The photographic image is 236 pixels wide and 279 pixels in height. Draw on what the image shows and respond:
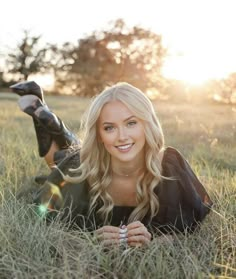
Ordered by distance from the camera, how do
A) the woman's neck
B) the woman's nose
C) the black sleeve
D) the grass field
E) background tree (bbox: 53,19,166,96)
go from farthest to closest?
background tree (bbox: 53,19,166,96) → the woman's neck → the black sleeve → the woman's nose → the grass field

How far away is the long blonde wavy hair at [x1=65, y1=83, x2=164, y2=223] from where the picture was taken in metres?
2.73

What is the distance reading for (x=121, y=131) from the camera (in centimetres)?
269

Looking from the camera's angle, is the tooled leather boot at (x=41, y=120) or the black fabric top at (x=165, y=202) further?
the tooled leather boot at (x=41, y=120)

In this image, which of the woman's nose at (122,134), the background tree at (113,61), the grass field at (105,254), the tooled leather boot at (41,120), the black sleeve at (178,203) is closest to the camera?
the grass field at (105,254)

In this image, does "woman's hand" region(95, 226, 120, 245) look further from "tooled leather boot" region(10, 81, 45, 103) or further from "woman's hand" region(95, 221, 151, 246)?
"tooled leather boot" region(10, 81, 45, 103)

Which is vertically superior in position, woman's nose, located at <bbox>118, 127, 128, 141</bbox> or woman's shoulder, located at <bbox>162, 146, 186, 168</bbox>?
woman's nose, located at <bbox>118, 127, 128, 141</bbox>

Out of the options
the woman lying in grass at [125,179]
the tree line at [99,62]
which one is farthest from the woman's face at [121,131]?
the tree line at [99,62]

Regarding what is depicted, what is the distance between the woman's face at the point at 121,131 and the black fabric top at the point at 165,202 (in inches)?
10.9

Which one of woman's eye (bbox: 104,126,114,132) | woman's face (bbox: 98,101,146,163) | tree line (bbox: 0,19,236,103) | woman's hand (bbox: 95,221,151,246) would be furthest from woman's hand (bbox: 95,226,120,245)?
tree line (bbox: 0,19,236,103)

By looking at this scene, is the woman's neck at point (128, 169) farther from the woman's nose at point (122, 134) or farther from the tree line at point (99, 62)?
the tree line at point (99, 62)

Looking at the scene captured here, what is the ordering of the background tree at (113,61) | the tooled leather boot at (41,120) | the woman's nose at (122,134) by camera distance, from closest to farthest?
the woman's nose at (122,134) → the tooled leather boot at (41,120) → the background tree at (113,61)

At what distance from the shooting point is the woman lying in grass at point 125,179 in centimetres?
273

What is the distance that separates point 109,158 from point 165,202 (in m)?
0.42

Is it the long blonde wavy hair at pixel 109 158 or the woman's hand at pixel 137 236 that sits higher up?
the long blonde wavy hair at pixel 109 158
